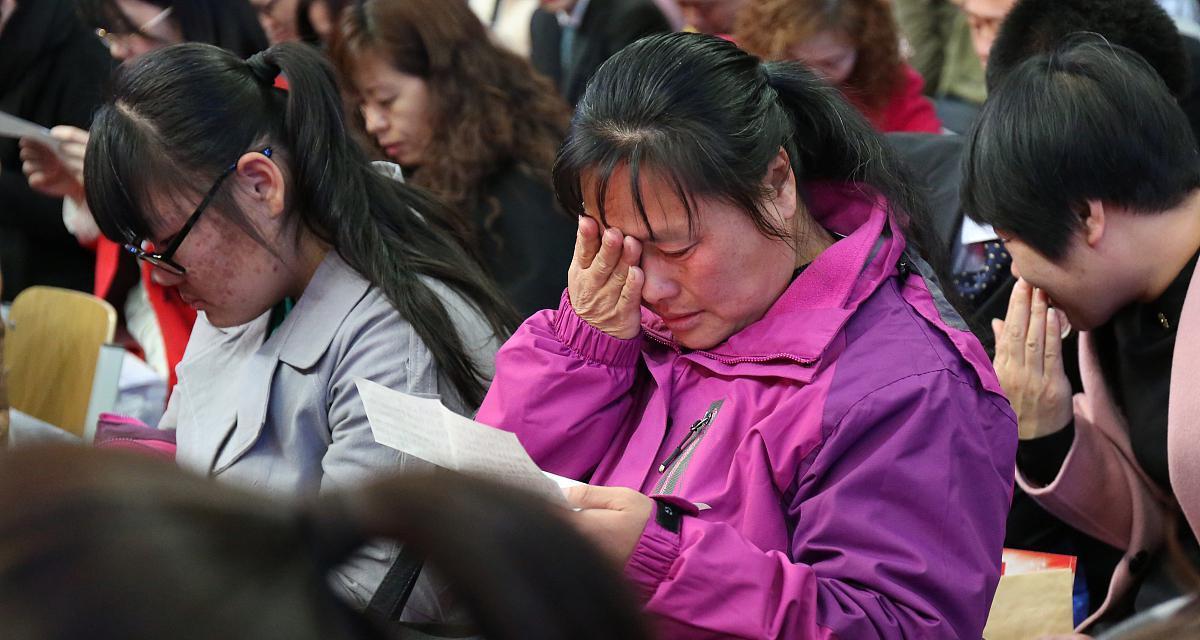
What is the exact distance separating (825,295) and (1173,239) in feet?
2.24

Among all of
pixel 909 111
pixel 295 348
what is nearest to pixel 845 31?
pixel 909 111

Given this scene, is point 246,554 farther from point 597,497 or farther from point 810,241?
point 810,241

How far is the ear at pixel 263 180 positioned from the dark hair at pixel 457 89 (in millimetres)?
1008

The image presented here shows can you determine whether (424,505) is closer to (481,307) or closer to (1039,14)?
(481,307)

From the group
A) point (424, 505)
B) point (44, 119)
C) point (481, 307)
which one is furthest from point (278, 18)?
point (424, 505)

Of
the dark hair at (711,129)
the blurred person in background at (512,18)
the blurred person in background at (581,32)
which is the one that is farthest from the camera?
the blurred person in background at (512,18)

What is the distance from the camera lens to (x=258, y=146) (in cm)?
214

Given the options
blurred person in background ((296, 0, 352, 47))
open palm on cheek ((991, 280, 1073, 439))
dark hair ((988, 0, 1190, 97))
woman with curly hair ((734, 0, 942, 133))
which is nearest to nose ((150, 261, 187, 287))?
open palm on cheek ((991, 280, 1073, 439))

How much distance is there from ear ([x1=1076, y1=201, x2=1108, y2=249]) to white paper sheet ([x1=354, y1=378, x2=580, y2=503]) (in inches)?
37.2

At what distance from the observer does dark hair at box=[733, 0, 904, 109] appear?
341cm

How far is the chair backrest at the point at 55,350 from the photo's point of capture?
2.98 meters

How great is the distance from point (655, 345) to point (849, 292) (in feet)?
1.02

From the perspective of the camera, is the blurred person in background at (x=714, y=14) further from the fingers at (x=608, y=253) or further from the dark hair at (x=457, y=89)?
the fingers at (x=608, y=253)

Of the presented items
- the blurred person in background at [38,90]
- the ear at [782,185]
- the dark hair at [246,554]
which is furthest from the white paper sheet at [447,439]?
the blurred person in background at [38,90]
